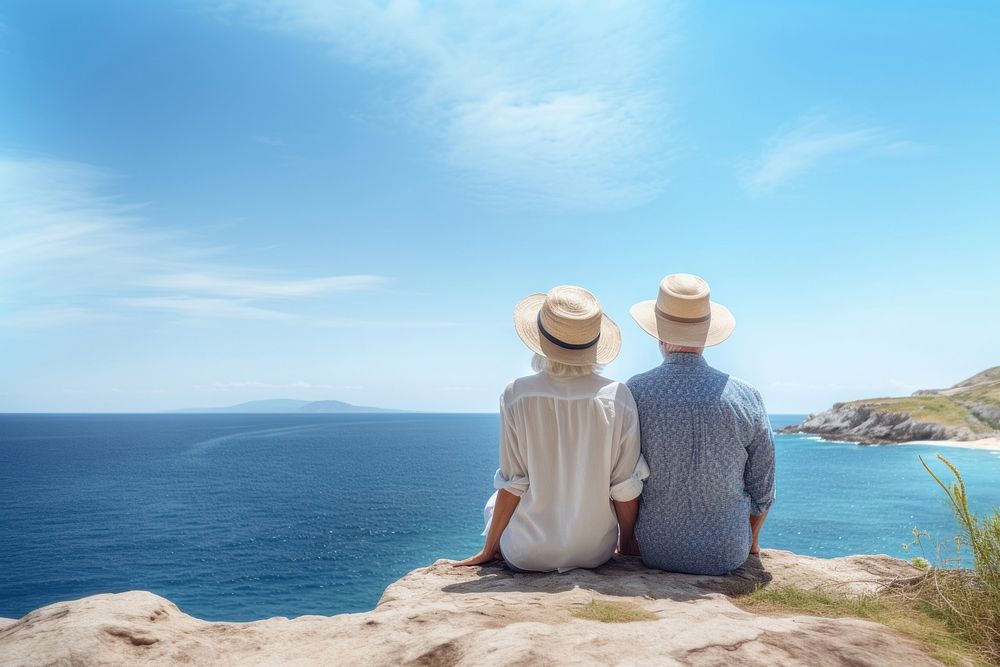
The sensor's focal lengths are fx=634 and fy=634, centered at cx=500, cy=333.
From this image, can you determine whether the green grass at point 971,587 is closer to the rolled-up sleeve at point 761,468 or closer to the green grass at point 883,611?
the green grass at point 883,611

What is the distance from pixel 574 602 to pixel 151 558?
133 feet

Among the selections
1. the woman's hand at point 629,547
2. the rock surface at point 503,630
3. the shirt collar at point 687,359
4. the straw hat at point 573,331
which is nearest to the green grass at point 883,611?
the rock surface at point 503,630

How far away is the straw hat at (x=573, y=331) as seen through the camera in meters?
4.64

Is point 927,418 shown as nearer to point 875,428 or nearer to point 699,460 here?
point 875,428

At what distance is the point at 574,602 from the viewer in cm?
396

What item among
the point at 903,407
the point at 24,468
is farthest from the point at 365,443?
the point at 903,407

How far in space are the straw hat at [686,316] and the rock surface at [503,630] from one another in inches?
70.8

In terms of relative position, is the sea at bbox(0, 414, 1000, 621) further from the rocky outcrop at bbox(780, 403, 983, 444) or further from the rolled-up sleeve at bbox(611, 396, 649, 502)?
the rocky outcrop at bbox(780, 403, 983, 444)

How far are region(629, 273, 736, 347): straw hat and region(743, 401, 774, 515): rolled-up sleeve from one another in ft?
2.25

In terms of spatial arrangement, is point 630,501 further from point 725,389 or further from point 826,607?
point 826,607

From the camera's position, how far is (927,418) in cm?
8194

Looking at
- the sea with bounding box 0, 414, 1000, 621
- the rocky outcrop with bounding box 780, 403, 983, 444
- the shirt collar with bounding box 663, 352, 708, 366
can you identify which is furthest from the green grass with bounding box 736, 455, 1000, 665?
the rocky outcrop with bounding box 780, 403, 983, 444

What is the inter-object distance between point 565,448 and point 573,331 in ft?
2.80

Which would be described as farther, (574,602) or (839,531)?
(839,531)
